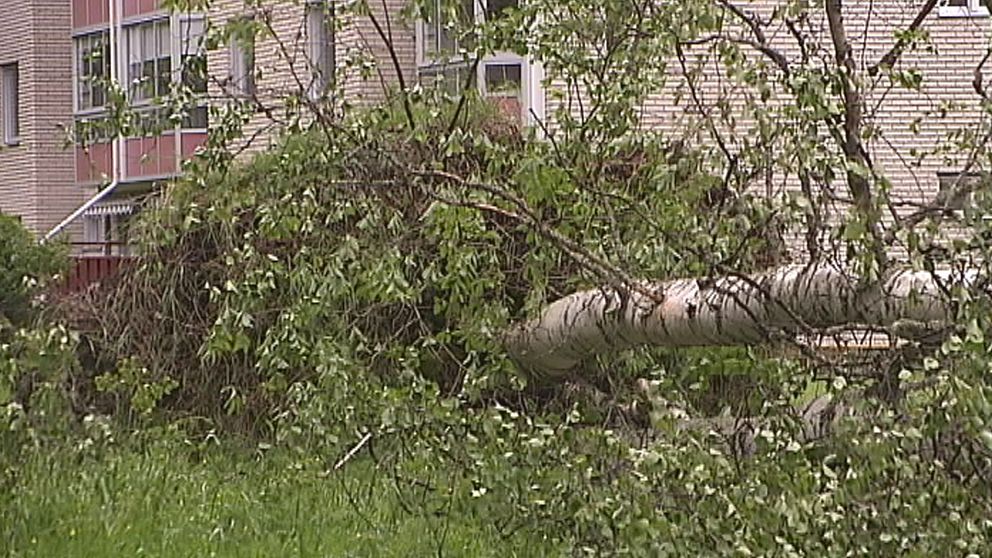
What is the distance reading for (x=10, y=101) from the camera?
127ft

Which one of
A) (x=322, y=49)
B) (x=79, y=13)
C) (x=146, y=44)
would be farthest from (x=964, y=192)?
(x=79, y=13)

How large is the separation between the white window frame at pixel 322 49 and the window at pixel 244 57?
0.81 ft

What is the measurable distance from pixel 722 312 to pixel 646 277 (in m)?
0.50

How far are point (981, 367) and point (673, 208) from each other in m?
2.78

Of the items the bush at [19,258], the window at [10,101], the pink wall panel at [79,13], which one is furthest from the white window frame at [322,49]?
the window at [10,101]

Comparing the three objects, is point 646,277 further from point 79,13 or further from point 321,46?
point 79,13

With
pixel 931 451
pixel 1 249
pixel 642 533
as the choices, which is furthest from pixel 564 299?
pixel 1 249

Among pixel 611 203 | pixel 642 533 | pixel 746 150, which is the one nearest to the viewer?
pixel 642 533

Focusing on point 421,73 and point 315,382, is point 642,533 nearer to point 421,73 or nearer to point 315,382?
point 315,382

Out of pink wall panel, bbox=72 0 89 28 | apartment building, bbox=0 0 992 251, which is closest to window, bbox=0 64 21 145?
pink wall panel, bbox=72 0 89 28

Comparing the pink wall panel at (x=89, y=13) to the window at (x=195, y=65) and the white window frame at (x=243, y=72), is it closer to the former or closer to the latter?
the white window frame at (x=243, y=72)

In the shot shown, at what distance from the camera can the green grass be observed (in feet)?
25.2

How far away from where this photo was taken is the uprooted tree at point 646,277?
467 cm

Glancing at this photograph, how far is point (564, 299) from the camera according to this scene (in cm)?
828
